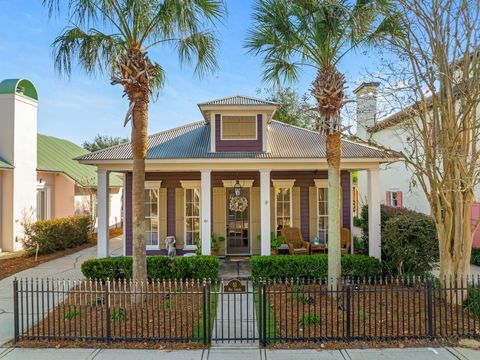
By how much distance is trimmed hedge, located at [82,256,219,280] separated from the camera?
9.92 metres

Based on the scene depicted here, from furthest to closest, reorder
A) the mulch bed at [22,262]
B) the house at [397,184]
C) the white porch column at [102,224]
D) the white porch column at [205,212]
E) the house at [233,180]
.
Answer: the house at [397,184], the mulch bed at [22,262], the house at [233,180], the white porch column at [205,212], the white porch column at [102,224]

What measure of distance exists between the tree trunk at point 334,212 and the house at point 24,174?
14003 mm

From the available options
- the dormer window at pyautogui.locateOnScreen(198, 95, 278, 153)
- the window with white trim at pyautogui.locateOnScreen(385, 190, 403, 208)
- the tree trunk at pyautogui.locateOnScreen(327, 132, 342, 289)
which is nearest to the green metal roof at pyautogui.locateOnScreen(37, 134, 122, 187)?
the dormer window at pyautogui.locateOnScreen(198, 95, 278, 153)

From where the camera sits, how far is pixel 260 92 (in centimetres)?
3544

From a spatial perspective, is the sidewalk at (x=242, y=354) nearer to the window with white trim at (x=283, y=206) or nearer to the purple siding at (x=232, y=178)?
the purple siding at (x=232, y=178)

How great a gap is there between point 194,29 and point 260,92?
27.9 m

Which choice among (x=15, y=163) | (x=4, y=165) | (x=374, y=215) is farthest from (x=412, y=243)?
(x=15, y=163)

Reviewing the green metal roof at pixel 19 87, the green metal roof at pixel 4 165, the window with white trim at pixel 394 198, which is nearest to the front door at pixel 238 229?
the green metal roof at pixel 4 165

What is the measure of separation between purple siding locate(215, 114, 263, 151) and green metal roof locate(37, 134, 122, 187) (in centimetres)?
894

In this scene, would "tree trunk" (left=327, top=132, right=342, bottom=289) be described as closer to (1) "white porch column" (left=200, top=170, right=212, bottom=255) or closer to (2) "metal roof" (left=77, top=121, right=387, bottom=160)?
(2) "metal roof" (left=77, top=121, right=387, bottom=160)

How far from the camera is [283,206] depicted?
14.0 meters

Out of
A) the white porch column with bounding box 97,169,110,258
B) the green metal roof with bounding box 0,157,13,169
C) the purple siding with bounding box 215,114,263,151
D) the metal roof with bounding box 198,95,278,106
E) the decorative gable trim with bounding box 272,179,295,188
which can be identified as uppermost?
the metal roof with bounding box 198,95,278,106

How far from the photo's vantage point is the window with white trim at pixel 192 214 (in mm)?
13930

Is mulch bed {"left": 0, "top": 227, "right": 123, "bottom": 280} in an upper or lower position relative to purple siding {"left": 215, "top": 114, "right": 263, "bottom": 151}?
lower
